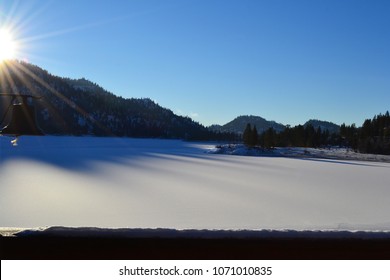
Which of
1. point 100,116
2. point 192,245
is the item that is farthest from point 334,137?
point 192,245

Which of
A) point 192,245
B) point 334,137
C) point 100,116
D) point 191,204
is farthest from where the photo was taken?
point 100,116

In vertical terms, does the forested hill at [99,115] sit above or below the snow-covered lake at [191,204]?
above

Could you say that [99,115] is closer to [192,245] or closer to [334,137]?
[334,137]

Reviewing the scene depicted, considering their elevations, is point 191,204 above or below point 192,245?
below

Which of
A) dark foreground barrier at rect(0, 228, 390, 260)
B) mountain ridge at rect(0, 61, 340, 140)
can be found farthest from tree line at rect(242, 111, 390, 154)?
dark foreground barrier at rect(0, 228, 390, 260)

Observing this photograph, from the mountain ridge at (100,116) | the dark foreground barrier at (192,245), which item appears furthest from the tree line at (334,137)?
the dark foreground barrier at (192,245)

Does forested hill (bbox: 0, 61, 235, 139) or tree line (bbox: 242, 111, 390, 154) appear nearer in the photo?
tree line (bbox: 242, 111, 390, 154)

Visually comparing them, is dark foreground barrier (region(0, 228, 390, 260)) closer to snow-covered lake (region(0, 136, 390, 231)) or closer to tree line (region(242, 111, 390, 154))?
snow-covered lake (region(0, 136, 390, 231))

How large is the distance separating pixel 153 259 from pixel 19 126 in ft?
3.62

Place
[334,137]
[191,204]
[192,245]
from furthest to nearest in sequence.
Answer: [334,137] < [191,204] < [192,245]

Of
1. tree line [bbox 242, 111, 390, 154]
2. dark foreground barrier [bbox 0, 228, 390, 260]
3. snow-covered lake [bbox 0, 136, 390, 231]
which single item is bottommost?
snow-covered lake [bbox 0, 136, 390, 231]

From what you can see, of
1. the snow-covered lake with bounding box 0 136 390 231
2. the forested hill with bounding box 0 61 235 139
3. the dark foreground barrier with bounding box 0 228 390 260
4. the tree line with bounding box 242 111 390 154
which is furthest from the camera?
the forested hill with bounding box 0 61 235 139

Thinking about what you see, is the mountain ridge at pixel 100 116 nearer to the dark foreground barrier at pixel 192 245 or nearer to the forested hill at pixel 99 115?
the forested hill at pixel 99 115
